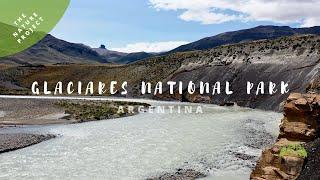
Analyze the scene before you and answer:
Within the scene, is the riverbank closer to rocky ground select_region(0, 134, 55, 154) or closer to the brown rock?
rocky ground select_region(0, 134, 55, 154)

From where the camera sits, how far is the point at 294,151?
2270 cm

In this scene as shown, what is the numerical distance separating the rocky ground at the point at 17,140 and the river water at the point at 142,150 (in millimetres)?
1004

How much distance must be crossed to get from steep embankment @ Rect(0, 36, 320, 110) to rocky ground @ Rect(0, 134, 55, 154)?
25.9 meters

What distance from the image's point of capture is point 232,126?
2084 inches

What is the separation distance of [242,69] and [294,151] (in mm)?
74978

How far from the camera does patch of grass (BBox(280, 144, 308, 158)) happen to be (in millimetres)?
22231

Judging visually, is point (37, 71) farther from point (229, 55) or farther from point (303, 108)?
point (303, 108)

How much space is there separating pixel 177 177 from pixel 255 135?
19038 millimetres

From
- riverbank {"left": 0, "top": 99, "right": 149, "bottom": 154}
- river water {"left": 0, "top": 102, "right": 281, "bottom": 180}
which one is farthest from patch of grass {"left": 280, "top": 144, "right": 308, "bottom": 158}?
riverbank {"left": 0, "top": 99, "right": 149, "bottom": 154}

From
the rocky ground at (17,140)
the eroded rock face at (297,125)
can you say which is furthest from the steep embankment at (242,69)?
the rocky ground at (17,140)

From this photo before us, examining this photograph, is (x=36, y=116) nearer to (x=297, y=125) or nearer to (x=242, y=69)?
(x=297, y=125)

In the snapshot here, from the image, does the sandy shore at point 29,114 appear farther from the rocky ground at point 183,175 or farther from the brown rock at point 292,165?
the brown rock at point 292,165

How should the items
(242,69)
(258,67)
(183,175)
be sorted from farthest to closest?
1. (242,69)
2. (258,67)
3. (183,175)

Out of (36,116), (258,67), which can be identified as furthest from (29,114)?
(258,67)
